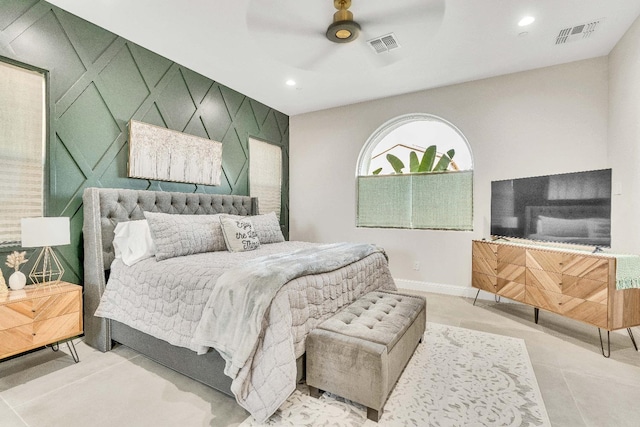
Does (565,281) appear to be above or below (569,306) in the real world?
above

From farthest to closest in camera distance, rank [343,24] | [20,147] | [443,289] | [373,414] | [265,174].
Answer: [265,174]
[443,289]
[343,24]
[20,147]
[373,414]

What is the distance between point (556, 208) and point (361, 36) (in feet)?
8.14

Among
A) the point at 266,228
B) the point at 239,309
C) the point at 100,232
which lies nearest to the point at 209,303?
the point at 239,309

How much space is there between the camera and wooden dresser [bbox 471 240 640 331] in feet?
7.50

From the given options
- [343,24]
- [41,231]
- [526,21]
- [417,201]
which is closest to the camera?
[41,231]

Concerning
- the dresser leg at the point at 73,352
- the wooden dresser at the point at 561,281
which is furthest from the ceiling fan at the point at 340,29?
the dresser leg at the point at 73,352

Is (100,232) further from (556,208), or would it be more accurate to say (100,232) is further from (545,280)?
(556,208)

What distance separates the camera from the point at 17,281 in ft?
6.91

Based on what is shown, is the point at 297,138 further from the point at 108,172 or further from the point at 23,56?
the point at 23,56

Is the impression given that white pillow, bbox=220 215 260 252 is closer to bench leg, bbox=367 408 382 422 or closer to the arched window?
bench leg, bbox=367 408 382 422

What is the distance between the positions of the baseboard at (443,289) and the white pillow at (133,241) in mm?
3206

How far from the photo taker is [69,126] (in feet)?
8.40

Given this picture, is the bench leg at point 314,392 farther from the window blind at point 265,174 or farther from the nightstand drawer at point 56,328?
the window blind at point 265,174

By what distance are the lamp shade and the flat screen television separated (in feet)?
13.2
